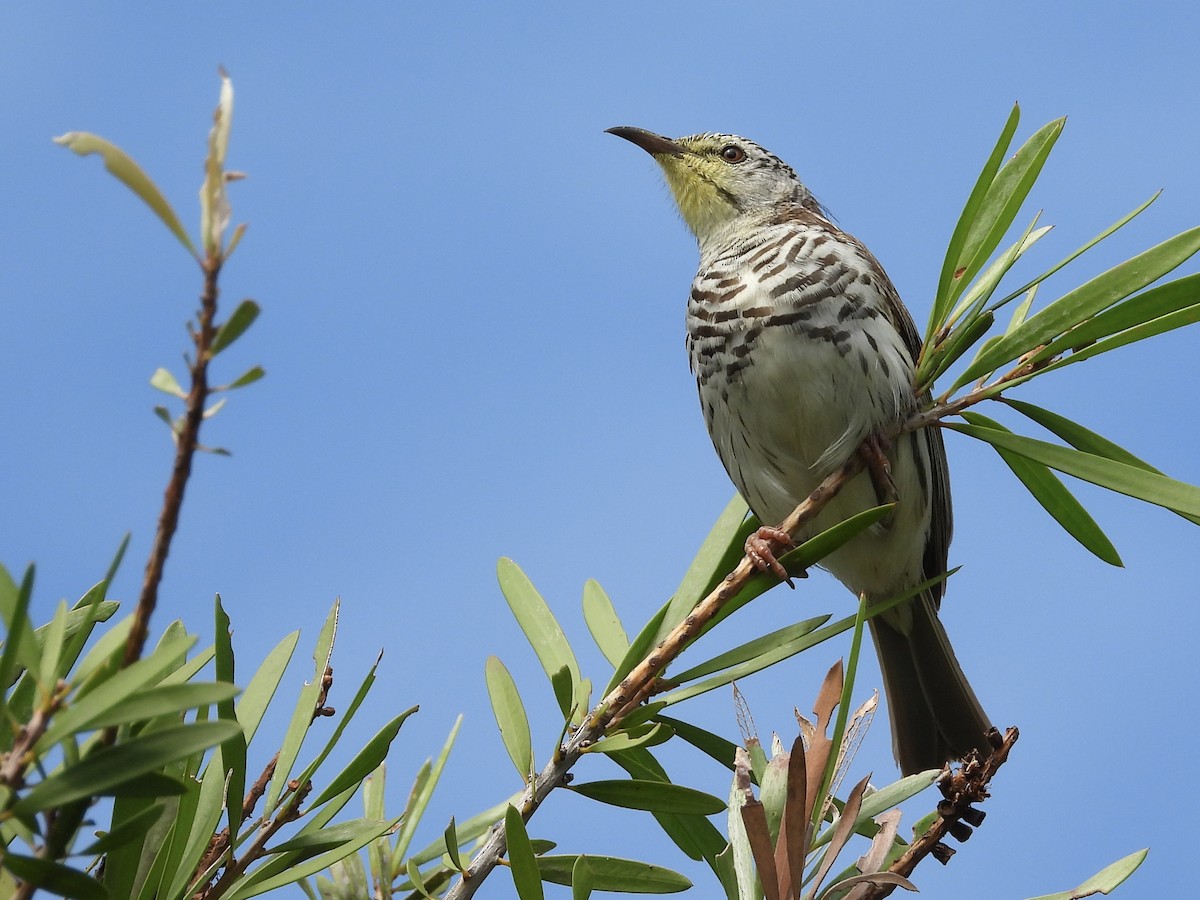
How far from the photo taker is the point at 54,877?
3.60 ft

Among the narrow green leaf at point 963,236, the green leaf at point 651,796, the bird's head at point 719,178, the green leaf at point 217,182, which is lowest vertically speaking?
the green leaf at point 651,796

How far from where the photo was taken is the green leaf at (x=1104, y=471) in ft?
6.29

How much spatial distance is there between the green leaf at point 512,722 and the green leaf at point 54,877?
2.64ft

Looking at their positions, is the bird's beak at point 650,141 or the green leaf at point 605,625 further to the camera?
the bird's beak at point 650,141

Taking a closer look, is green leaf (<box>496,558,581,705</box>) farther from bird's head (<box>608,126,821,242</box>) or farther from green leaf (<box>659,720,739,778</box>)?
bird's head (<box>608,126,821,242</box>)

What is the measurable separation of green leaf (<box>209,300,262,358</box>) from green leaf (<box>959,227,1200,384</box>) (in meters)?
1.54

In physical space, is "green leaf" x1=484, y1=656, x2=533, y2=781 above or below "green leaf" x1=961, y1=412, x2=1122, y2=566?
below

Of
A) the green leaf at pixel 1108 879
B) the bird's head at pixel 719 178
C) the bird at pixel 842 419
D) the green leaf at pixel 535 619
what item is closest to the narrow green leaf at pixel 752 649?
the green leaf at pixel 535 619

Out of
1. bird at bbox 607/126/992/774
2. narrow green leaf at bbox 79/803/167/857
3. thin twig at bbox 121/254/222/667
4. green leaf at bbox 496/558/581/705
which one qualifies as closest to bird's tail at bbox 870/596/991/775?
bird at bbox 607/126/992/774

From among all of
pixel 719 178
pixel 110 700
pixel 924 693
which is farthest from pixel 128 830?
pixel 719 178

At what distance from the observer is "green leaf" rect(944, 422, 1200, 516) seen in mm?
1917

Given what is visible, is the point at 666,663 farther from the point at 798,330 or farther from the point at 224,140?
the point at 798,330

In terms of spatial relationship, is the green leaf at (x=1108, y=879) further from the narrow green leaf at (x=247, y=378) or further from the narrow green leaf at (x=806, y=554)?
the narrow green leaf at (x=247, y=378)

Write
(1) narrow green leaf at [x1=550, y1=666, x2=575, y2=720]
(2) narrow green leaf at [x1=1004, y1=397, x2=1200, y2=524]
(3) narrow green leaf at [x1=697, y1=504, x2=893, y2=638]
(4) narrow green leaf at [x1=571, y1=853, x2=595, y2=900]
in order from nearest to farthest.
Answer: (4) narrow green leaf at [x1=571, y1=853, x2=595, y2=900] → (1) narrow green leaf at [x1=550, y1=666, x2=575, y2=720] → (3) narrow green leaf at [x1=697, y1=504, x2=893, y2=638] → (2) narrow green leaf at [x1=1004, y1=397, x2=1200, y2=524]
